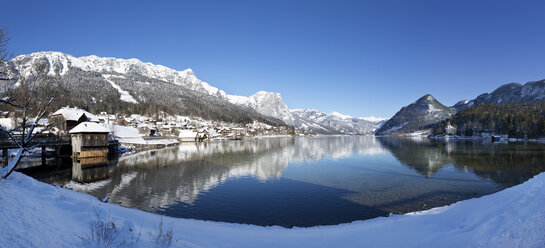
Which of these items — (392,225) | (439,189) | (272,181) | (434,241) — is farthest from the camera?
(272,181)

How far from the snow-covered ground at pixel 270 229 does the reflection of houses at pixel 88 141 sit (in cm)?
3568

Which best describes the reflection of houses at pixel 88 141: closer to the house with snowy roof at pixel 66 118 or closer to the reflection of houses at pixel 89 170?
the reflection of houses at pixel 89 170

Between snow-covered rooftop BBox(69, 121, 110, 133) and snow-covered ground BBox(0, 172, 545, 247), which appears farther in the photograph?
snow-covered rooftop BBox(69, 121, 110, 133)

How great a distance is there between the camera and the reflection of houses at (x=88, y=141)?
3984 centimetres

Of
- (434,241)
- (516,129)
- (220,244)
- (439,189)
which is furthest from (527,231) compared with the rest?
(516,129)

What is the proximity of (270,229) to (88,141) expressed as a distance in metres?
41.8

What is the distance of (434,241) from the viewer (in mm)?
8477

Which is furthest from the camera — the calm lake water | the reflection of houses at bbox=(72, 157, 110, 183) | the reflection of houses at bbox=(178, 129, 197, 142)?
the reflection of houses at bbox=(178, 129, 197, 142)

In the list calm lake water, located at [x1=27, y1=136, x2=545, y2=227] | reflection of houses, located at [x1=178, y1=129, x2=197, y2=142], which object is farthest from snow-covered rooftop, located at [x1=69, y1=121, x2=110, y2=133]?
reflection of houses, located at [x1=178, y1=129, x2=197, y2=142]

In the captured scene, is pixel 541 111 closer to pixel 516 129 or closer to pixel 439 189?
pixel 516 129

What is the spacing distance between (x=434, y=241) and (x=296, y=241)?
4.80 meters

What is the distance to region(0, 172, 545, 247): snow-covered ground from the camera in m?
5.84

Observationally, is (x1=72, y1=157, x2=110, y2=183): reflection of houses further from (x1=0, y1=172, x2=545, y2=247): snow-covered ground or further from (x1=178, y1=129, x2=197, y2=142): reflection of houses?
(x1=178, y1=129, x2=197, y2=142): reflection of houses

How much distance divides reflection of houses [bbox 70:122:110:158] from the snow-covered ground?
3568 cm
